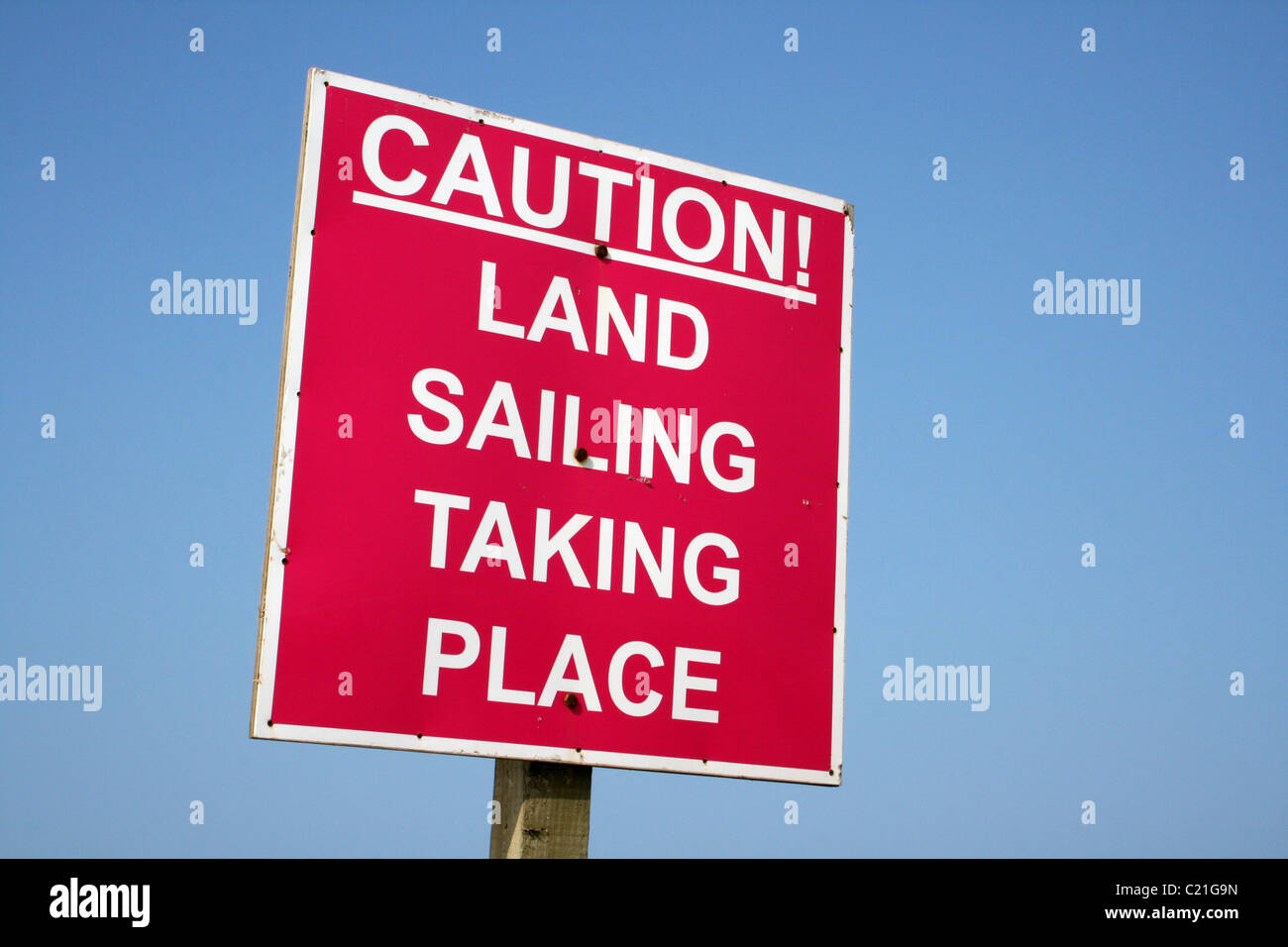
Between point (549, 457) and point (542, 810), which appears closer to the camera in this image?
point (542, 810)

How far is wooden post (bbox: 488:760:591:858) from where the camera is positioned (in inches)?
181

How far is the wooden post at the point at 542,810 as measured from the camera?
4.61 m

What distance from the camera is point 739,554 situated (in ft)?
17.4

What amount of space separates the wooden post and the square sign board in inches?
3.8

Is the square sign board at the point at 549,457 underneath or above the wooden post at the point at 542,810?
above

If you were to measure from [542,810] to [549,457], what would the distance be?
127 centimetres

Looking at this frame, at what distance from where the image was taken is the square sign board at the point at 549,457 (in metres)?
4.63

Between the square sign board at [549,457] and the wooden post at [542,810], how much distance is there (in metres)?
0.10

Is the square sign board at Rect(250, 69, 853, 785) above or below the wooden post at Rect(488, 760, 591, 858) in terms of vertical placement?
above

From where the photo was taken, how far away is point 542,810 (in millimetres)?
4664

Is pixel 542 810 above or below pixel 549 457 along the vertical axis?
below

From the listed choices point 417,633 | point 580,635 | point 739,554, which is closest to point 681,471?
point 739,554
